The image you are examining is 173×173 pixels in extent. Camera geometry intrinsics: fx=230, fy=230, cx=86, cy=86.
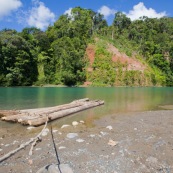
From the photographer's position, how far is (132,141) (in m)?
10.6

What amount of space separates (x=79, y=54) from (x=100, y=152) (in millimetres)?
79228

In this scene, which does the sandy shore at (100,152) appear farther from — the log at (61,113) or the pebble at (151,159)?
the log at (61,113)

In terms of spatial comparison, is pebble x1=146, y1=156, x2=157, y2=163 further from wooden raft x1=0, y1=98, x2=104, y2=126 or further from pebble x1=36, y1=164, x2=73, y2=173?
wooden raft x1=0, y1=98, x2=104, y2=126

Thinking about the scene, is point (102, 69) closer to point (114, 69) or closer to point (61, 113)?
point (114, 69)

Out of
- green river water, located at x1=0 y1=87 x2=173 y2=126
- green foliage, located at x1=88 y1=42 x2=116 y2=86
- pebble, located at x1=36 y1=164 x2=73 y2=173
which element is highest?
green foliage, located at x1=88 y1=42 x2=116 y2=86

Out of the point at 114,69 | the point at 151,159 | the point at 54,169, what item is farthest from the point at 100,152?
the point at 114,69

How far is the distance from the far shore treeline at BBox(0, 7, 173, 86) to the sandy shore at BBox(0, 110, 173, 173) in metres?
64.8

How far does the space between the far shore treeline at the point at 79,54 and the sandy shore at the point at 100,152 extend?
6482cm

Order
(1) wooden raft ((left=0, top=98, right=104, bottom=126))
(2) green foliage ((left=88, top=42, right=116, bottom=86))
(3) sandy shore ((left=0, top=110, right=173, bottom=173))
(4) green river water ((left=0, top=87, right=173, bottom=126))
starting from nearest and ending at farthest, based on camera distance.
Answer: (3) sandy shore ((left=0, top=110, right=173, bottom=173)) → (1) wooden raft ((left=0, top=98, right=104, bottom=126)) → (4) green river water ((left=0, top=87, right=173, bottom=126)) → (2) green foliage ((left=88, top=42, right=116, bottom=86))

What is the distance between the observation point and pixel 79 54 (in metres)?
86.8

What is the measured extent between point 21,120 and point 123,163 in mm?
8852

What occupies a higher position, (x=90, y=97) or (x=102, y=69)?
(x=102, y=69)

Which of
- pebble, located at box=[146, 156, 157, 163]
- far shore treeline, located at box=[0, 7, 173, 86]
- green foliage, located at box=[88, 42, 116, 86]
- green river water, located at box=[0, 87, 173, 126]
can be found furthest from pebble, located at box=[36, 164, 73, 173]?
green foliage, located at box=[88, 42, 116, 86]

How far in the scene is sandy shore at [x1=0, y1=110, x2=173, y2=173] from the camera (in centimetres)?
754
